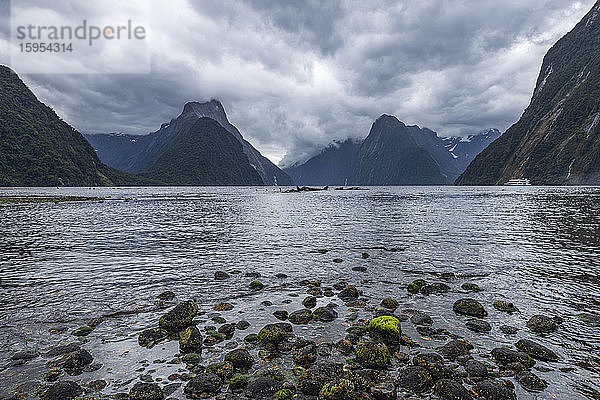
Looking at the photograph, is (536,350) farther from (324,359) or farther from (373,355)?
(324,359)

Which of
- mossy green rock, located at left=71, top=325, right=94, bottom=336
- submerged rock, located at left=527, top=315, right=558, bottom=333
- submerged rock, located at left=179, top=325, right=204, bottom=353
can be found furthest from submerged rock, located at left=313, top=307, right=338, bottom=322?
mossy green rock, located at left=71, top=325, right=94, bottom=336

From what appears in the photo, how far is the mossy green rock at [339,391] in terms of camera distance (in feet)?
30.1

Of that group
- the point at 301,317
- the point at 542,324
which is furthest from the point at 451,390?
the point at 542,324

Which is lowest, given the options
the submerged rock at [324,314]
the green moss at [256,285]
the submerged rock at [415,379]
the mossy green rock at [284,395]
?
the green moss at [256,285]

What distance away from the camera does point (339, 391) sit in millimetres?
9258

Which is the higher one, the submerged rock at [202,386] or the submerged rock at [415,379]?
the submerged rock at [415,379]

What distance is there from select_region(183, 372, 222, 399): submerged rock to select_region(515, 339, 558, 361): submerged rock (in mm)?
11603

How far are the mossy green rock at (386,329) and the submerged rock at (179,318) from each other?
28.5 ft

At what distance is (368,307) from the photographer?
1711cm

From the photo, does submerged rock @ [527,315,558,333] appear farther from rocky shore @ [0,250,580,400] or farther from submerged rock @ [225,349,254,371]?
submerged rock @ [225,349,254,371]

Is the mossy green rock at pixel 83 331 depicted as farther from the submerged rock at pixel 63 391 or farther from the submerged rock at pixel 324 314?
the submerged rock at pixel 324 314

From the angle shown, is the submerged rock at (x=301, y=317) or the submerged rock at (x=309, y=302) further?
the submerged rock at (x=309, y=302)

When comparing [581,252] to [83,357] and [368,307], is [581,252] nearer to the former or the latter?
[368,307]

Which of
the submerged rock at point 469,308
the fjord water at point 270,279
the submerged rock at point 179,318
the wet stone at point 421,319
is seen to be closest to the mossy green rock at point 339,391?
the fjord water at point 270,279
